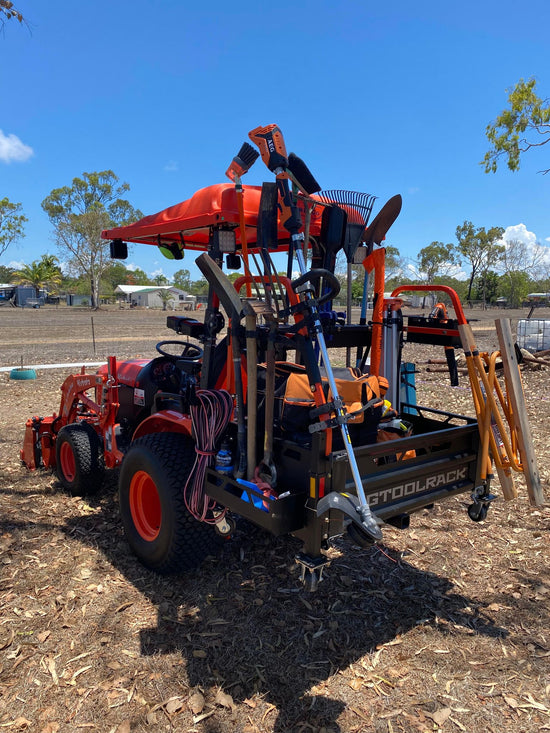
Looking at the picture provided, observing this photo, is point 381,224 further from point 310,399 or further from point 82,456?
point 82,456

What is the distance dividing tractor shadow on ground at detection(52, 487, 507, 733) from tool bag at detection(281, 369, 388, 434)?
112 cm

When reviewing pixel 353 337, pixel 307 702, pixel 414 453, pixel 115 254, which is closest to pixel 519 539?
pixel 414 453

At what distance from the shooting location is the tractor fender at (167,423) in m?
3.39

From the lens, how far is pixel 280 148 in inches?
109

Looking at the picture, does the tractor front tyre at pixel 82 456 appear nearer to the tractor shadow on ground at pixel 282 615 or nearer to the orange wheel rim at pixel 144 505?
the tractor shadow on ground at pixel 282 615

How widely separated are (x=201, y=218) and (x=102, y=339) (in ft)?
58.8

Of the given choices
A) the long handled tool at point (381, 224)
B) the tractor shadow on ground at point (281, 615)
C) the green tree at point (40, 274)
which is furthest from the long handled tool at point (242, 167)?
the green tree at point (40, 274)

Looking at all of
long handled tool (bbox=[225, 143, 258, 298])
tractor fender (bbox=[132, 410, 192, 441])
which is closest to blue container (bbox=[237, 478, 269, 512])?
tractor fender (bbox=[132, 410, 192, 441])

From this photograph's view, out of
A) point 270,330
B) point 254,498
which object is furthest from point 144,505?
point 270,330

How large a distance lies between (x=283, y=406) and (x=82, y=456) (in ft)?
7.70

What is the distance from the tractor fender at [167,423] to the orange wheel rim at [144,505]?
14.4 inches

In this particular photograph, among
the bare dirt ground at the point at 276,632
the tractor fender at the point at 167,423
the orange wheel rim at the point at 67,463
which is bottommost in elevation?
the bare dirt ground at the point at 276,632

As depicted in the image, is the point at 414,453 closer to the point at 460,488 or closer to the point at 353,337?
the point at 460,488

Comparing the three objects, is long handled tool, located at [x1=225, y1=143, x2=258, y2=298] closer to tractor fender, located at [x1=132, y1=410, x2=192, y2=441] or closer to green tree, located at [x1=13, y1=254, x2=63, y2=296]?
tractor fender, located at [x1=132, y1=410, x2=192, y2=441]
